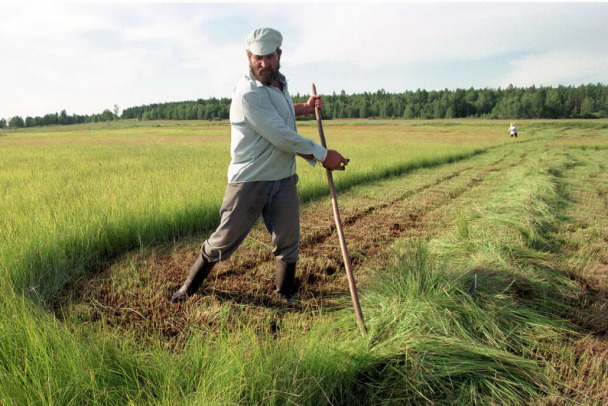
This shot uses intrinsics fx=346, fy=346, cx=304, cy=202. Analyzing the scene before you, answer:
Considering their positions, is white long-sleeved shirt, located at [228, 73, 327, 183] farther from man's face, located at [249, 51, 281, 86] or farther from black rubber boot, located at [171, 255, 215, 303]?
black rubber boot, located at [171, 255, 215, 303]

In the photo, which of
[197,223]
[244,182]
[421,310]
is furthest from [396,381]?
[197,223]

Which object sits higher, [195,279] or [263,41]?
[263,41]

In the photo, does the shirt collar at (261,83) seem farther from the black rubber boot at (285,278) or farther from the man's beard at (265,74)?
the black rubber boot at (285,278)

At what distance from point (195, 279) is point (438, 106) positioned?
8558 cm

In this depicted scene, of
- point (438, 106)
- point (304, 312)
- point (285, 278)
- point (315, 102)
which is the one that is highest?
point (438, 106)

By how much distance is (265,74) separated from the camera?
198 centimetres

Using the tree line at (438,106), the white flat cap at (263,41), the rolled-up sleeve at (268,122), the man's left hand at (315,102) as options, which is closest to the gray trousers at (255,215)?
the rolled-up sleeve at (268,122)

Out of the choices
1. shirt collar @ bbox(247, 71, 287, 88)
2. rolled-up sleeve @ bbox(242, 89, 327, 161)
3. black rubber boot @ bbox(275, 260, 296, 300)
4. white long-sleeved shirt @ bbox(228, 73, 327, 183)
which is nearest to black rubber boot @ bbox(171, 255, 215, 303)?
black rubber boot @ bbox(275, 260, 296, 300)

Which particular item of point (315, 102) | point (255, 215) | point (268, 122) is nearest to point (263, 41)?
point (268, 122)

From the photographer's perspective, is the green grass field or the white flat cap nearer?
the green grass field

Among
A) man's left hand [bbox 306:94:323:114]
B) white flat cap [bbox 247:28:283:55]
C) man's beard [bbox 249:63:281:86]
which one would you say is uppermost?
white flat cap [bbox 247:28:283:55]

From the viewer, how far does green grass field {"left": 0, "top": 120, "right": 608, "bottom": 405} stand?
4.49ft

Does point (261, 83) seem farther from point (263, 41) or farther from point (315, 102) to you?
point (315, 102)

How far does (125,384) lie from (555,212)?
4.88m
